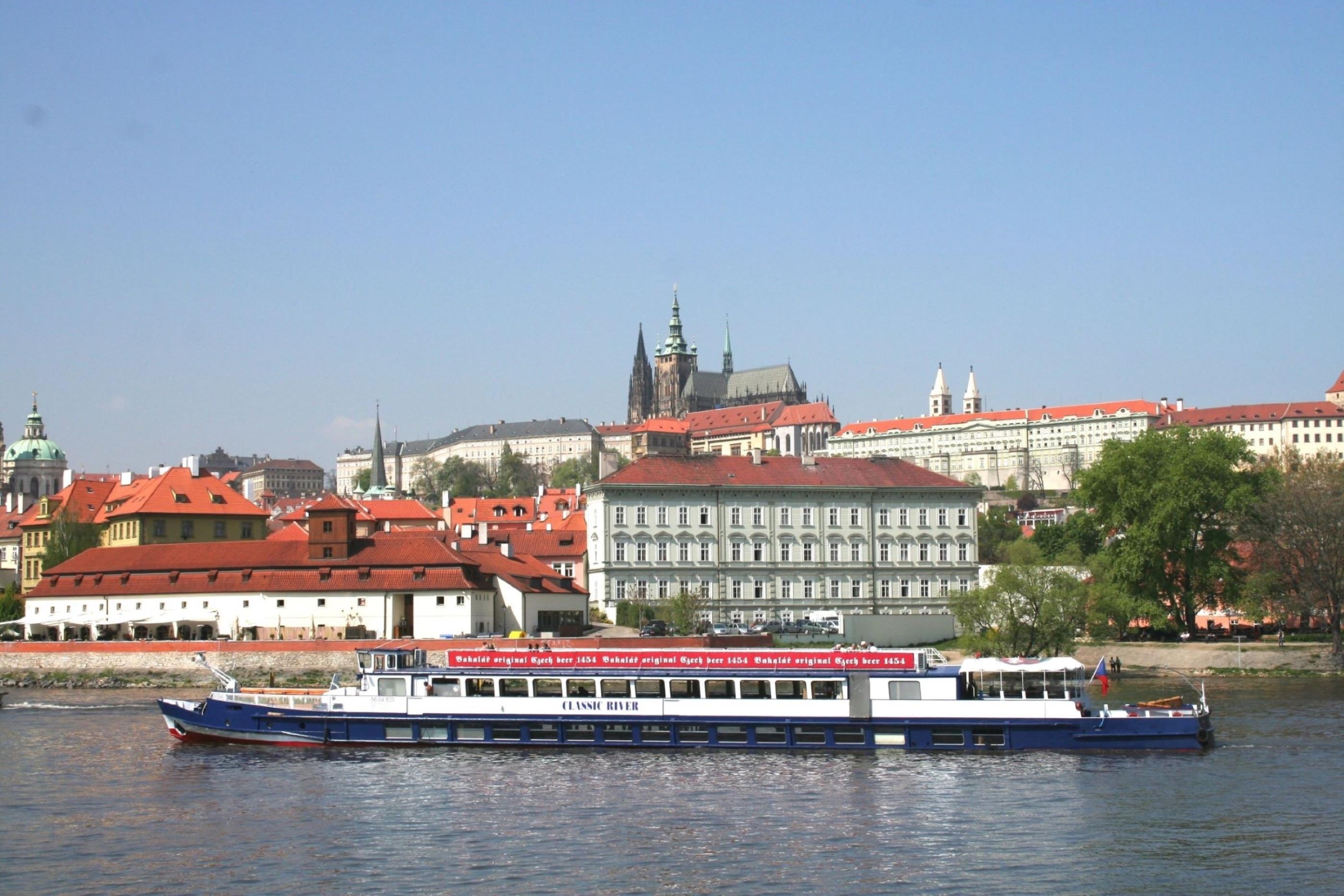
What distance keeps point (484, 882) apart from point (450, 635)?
5149 centimetres

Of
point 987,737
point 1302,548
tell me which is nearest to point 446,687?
point 987,737

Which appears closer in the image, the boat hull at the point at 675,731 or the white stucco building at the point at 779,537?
the boat hull at the point at 675,731

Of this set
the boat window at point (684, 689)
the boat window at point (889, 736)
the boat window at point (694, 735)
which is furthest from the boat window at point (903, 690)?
the boat window at point (684, 689)

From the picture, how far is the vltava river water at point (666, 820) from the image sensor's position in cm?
3394

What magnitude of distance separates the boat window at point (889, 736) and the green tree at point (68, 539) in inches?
2739

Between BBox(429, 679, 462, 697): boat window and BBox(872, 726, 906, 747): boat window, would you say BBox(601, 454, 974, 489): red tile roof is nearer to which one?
BBox(429, 679, 462, 697): boat window

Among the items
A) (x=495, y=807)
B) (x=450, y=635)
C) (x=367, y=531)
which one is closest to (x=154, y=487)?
(x=367, y=531)

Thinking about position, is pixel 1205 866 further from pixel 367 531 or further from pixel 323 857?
pixel 367 531

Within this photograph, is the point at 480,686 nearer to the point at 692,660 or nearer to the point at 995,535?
the point at 692,660

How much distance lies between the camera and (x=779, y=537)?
107 m

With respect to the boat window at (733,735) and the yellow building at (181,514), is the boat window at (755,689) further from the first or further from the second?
the yellow building at (181,514)

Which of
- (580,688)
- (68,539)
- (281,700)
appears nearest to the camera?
(580,688)

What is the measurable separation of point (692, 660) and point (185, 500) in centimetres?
6412

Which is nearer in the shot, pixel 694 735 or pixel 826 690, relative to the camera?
pixel 694 735
